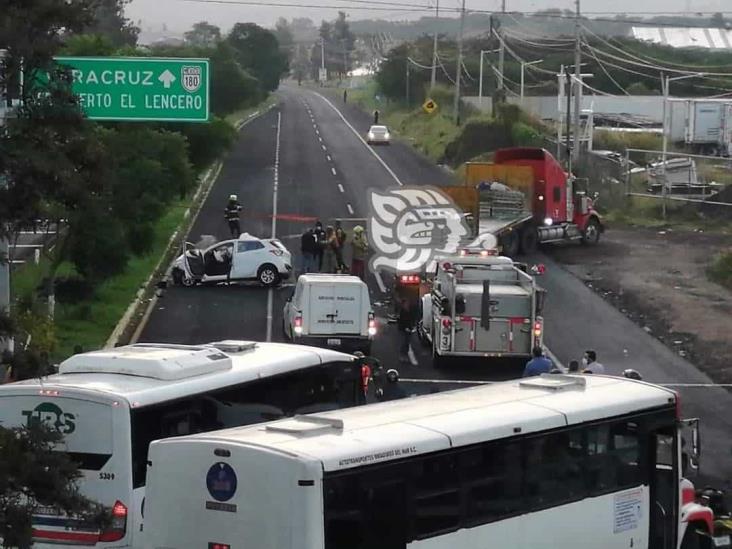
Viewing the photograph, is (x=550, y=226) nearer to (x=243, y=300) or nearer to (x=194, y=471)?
(x=243, y=300)

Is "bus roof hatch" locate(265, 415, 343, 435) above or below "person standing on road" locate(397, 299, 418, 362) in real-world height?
above

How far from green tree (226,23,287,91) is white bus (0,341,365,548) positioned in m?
111

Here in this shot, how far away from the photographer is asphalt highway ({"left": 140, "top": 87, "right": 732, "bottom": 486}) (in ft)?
88.2

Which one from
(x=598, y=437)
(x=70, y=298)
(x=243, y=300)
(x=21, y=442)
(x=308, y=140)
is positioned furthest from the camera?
(x=308, y=140)

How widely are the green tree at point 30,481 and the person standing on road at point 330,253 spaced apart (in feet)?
94.6

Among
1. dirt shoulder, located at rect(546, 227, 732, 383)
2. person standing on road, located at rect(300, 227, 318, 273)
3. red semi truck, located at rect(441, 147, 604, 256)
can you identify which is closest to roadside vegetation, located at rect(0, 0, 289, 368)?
person standing on road, located at rect(300, 227, 318, 273)

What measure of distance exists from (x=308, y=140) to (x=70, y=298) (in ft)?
195

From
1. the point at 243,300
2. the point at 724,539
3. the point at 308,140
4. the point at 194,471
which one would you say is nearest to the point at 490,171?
the point at 243,300

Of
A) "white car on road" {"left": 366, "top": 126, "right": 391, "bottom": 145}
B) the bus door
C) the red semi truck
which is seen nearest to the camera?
the bus door

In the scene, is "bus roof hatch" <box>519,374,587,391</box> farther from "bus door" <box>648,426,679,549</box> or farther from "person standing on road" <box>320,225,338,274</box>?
"person standing on road" <box>320,225,338,274</box>

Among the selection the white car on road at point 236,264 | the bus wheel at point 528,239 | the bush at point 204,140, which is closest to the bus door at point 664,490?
the white car on road at point 236,264

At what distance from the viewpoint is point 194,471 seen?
38.1ft

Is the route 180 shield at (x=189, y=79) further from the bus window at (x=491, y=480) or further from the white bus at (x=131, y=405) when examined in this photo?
the bus window at (x=491, y=480)

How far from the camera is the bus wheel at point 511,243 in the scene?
43625mm
